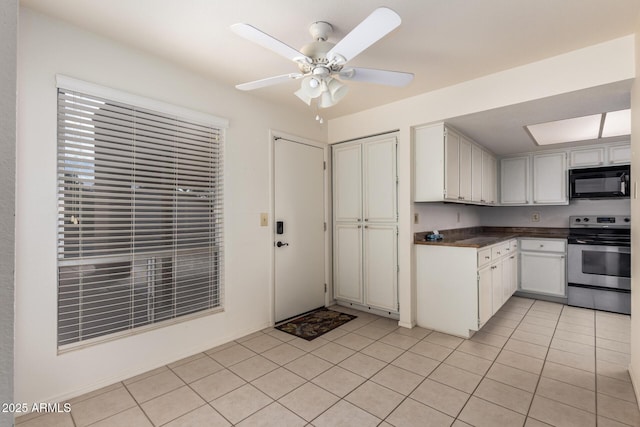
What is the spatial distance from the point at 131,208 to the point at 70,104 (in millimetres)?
788

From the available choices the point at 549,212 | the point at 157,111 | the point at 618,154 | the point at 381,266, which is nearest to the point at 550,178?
the point at 549,212

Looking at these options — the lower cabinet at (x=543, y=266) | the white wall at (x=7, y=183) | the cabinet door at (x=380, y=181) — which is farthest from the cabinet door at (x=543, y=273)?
the white wall at (x=7, y=183)

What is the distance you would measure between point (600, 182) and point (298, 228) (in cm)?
412

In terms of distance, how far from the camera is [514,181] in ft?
16.0

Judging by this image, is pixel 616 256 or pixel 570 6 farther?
pixel 616 256

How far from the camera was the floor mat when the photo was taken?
10.6ft

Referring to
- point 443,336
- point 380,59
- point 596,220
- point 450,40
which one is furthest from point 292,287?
point 596,220

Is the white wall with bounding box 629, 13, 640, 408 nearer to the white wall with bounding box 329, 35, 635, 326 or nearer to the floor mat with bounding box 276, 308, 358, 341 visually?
the white wall with bounding box 329, 35, 635, 326

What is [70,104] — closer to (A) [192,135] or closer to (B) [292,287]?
(A) [192,135]

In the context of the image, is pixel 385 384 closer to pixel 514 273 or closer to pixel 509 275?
pixel 509 275

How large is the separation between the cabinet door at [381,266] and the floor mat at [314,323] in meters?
0.39

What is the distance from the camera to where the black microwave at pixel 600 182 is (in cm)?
406

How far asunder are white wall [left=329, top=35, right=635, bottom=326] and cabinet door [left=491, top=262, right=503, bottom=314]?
0.87m

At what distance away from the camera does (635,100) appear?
2.20 metres
